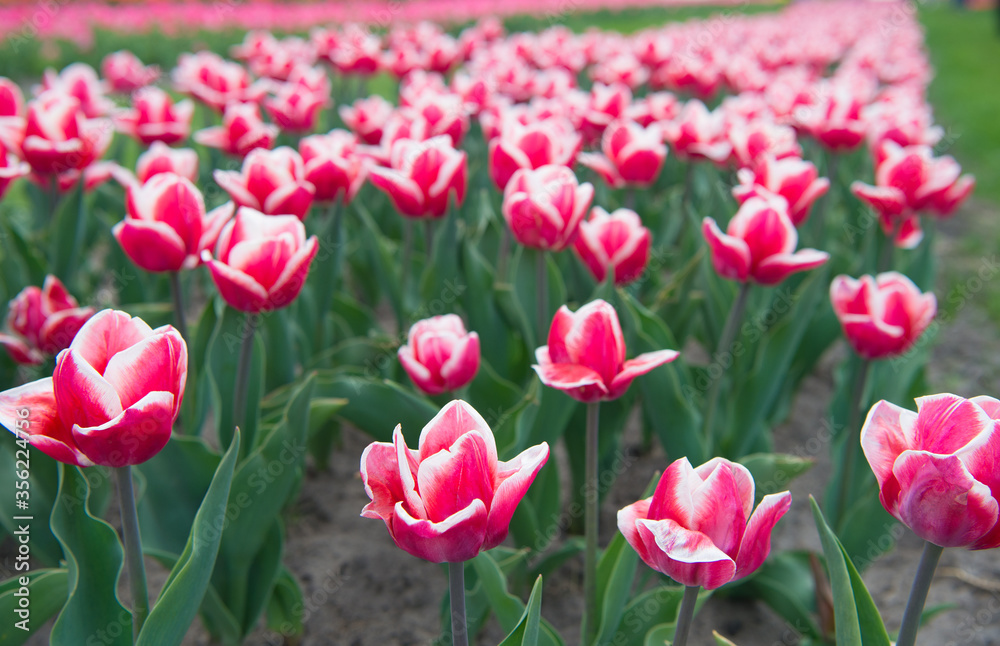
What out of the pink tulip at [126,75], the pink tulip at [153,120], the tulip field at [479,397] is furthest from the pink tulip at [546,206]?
the pink tulip at [126,75]

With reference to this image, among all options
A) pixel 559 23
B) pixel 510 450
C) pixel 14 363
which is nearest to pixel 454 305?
pixel 510 450

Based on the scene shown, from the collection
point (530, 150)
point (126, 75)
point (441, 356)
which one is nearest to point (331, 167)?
point (530, 150)

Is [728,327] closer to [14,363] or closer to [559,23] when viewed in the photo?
[14,363]

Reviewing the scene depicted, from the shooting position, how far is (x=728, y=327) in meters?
1.72

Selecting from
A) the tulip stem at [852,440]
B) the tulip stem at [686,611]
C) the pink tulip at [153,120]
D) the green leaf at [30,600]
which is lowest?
the tulip stem at [852,440]

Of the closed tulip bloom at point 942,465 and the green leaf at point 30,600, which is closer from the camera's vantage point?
the closed tulip bloom at point 942,465

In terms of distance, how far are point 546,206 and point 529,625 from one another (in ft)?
3.01

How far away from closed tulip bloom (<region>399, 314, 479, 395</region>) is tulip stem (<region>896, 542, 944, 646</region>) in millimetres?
774

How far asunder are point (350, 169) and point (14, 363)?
3.00 ft

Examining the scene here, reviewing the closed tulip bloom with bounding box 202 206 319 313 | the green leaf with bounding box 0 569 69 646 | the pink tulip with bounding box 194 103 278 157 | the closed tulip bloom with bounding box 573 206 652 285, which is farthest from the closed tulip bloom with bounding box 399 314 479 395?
the pink tulip with bounding box 194 103 278 157

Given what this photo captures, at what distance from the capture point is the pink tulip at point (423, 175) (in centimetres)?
→ 190

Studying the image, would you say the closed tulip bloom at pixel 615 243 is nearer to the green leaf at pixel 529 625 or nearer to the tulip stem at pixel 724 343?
the tulip stem at pixel 724 343

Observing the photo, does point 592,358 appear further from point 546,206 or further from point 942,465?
point 546,206

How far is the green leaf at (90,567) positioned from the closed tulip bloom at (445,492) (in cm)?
55
